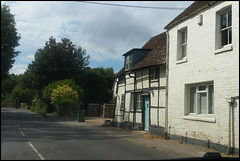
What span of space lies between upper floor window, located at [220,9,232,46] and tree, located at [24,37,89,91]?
114 feet

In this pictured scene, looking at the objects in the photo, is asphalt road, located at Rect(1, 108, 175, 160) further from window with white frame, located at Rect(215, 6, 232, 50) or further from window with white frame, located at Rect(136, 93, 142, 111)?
window with white frame, located at Rect(136, 93, 142, 111)

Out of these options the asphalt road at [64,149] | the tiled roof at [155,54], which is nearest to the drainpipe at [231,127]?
the asphalt road at [64,149]

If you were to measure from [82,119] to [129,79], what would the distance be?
853cm

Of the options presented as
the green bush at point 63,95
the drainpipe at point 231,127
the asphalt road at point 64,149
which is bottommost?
the asphalt road at point 64,149

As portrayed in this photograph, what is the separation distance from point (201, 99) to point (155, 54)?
612cm

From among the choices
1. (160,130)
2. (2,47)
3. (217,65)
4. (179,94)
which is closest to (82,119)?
(160,130)

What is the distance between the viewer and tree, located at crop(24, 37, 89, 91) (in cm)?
4381

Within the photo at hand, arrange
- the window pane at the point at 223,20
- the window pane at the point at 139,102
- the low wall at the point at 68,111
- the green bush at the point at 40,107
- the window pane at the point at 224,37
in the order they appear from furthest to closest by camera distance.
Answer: the green bush at the point at 40,107
the low wall at the point at 68,111
the window pane at the point at 139,102
the window pane at the point at 223,20
the window pane at the point at 224,37

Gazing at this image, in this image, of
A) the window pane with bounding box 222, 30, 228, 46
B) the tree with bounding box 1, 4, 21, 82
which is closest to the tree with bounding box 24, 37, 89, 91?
the window pane with bounding box 222, 30, 228, 46

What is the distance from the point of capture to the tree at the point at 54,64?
144ft

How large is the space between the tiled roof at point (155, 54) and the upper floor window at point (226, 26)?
15.0 ft

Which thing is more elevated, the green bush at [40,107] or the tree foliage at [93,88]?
the tree foliage at [93,88]

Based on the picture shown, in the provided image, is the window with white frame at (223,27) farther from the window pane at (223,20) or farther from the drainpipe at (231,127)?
the drainpipe at (231,127)

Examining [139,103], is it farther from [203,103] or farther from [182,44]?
[203,103]
